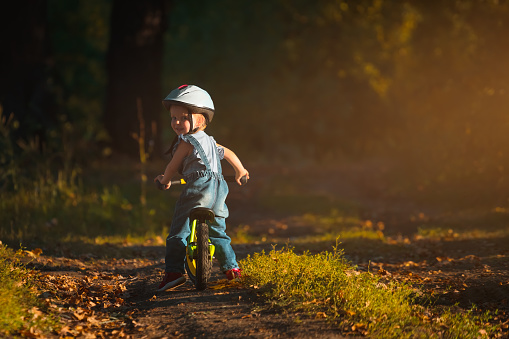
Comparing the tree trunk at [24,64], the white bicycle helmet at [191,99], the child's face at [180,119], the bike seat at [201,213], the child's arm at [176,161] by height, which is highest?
the tree trunk at [24,64]

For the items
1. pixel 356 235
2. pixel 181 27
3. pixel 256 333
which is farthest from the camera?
pixel 181 27

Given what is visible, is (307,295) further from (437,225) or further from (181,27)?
(181,27)

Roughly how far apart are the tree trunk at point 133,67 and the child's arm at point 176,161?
9624 millimetres

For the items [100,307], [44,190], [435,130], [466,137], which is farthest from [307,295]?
[435,130]

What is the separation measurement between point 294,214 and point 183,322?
876 cm

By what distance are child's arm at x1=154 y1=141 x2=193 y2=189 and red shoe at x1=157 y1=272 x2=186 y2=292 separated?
907mm

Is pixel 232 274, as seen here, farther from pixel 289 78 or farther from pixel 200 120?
pixel 289 78

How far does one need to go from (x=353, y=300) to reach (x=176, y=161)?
2127 mm

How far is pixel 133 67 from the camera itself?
1605 centimetres

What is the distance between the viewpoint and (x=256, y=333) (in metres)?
5.22

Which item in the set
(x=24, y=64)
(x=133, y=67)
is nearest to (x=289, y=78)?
(x=133, y=67)

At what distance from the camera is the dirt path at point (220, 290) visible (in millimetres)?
5441

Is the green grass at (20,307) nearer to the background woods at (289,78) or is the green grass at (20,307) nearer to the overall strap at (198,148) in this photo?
the overall strap at (198,148)

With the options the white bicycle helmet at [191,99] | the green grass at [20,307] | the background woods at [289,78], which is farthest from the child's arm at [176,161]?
the background woods at [289,78]
